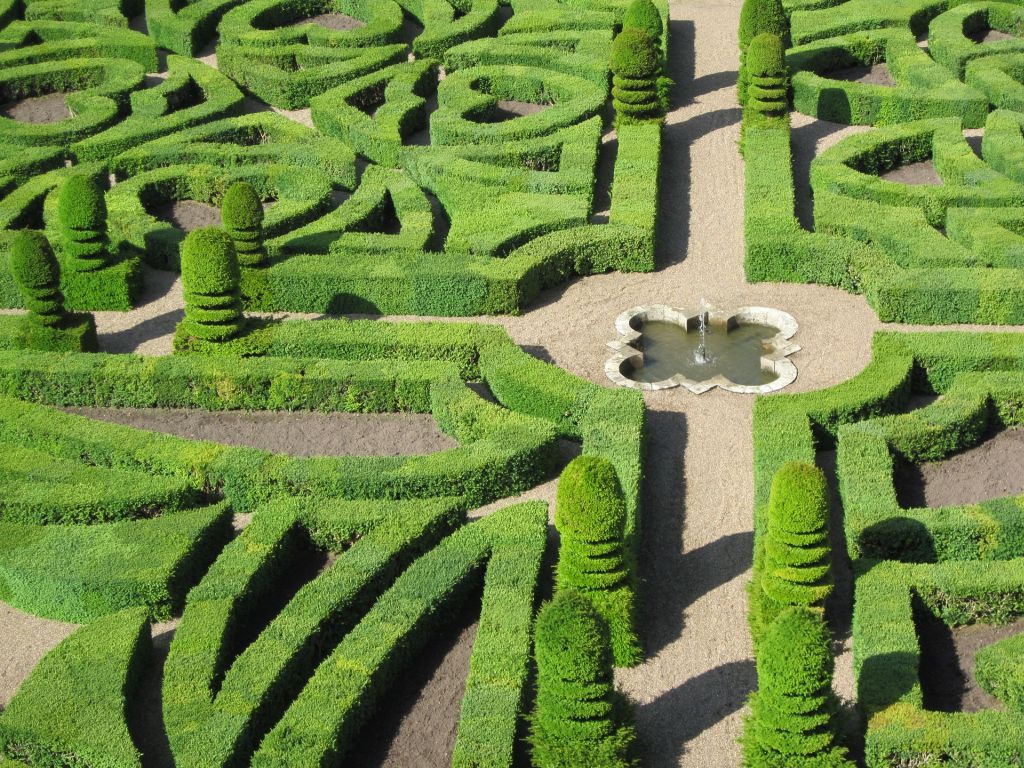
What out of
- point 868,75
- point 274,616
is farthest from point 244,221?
A: point 868,75

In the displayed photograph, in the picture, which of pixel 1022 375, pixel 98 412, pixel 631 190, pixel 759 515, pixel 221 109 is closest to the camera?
pixel 759 515

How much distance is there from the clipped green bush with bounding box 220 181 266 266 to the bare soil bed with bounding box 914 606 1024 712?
17368 millimetres

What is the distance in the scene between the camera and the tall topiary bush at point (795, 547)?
22.0 meters

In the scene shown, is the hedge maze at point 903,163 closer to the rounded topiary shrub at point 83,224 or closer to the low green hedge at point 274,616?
the low green hedge at point 274,616

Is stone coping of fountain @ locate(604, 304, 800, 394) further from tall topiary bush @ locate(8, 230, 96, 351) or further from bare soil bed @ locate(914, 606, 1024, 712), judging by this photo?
tall topiary bush @ locate(8, 230, 96, 351)

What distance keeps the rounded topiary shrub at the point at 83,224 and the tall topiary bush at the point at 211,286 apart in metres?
3.81

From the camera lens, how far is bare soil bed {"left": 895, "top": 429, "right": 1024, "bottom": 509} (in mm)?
26406

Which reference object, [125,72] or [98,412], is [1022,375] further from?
[125,72]

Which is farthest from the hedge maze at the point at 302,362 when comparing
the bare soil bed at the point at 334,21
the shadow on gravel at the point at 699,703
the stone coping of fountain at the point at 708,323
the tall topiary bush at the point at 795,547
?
the tall topiary bush at the point at 795,547

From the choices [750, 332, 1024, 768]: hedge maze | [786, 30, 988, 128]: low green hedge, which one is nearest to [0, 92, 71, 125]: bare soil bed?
[786, 30, 988, 128]: low green hedge

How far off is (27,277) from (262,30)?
811 inches

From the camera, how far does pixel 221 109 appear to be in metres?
43.6

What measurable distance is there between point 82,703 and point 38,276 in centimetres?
1253

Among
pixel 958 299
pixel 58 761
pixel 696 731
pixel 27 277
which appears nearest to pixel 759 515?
pixel 696 731
